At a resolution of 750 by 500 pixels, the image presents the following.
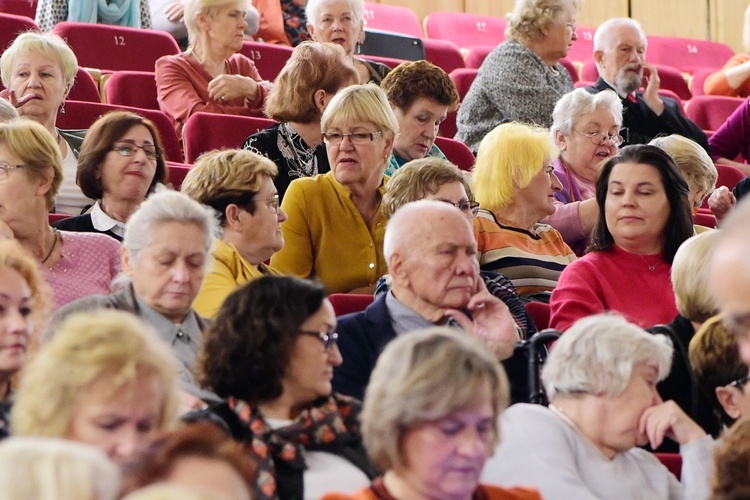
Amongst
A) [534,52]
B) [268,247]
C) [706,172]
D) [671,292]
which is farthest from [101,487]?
[534,52]

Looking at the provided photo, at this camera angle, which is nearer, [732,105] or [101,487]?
[101,487]

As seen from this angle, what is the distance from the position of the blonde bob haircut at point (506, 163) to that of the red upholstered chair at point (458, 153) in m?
0.61

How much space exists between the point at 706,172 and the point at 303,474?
2042mm

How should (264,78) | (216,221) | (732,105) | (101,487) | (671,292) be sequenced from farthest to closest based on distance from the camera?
(732,105) < (264,78) < (671,292) < (216,221) < (101,487)

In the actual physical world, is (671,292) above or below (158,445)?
below

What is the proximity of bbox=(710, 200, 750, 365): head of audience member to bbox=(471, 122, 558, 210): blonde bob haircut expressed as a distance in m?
1.94

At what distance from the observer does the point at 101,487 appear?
118cm

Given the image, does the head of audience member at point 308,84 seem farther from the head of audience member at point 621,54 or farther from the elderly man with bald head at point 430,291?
the head of audience member at point 621,54

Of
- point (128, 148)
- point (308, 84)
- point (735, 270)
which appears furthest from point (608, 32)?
point (735, 270)

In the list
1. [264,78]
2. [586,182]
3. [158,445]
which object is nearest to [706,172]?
[586,182]

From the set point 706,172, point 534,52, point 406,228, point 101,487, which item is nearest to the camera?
point 101,487

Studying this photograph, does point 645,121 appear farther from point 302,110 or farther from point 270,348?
point 270,348

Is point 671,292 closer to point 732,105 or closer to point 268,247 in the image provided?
point 268,247

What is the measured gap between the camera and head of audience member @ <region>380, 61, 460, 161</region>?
3477 millimetres
